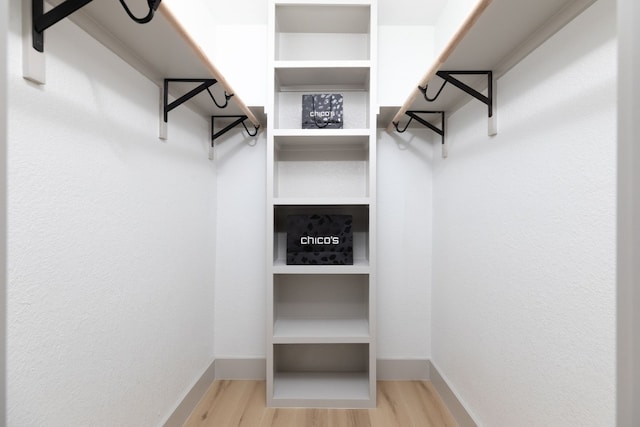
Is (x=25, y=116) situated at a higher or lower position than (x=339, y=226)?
higher

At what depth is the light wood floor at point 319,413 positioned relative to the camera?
5.08 feet

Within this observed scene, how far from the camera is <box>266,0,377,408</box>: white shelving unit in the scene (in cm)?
167

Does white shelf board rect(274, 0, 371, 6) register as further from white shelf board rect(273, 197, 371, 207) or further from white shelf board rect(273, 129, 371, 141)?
white shelf board rect(273, 197, 371, 207)

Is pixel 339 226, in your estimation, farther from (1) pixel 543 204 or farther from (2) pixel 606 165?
(2) pixel 606 165

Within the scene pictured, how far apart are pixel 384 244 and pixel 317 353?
2.41ft

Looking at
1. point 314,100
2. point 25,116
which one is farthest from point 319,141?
point 25,116

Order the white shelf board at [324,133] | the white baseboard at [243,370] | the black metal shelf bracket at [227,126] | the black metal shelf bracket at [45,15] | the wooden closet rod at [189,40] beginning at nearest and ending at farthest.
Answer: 1. the black metal shelf bracket at [45,15]
2. the wooden closet rod at [189,40]
3. the white shelf board at [324,133]
4. the black metal shelf bracket at [227,126]
5. the white baseboard at [243,370]

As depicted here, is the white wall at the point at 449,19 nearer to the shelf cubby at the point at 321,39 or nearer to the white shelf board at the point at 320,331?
the shelf cubby at the point at 321,39

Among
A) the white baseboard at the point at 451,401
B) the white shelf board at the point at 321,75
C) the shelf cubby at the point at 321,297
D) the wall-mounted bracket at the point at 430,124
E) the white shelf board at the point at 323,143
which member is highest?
the white shelf board at the point at 321,75

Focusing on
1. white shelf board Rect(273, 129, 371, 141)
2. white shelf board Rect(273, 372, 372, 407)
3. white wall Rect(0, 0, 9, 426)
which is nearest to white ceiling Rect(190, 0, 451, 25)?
white shelf board Rect(273, 129, 371, 141)

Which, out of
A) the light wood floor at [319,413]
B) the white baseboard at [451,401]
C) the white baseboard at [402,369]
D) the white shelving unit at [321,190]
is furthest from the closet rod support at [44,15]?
the white baseboard at [402,369]

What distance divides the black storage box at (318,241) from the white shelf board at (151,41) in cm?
72

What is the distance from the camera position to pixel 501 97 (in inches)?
46.4

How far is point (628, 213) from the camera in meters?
0.35
